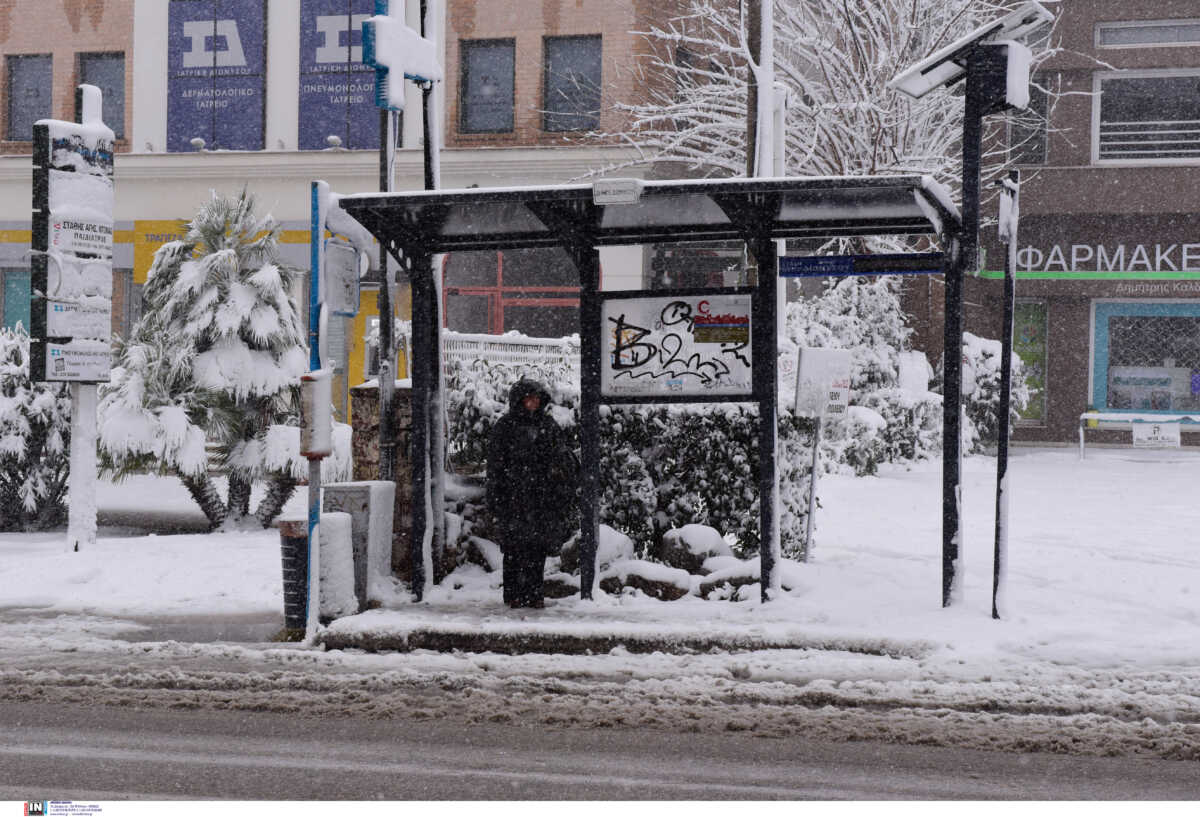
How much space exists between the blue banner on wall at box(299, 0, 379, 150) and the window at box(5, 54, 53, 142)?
5.72 meters

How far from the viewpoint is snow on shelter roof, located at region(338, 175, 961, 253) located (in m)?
8.05

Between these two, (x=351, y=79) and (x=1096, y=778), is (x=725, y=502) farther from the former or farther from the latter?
(x=351, y=79)

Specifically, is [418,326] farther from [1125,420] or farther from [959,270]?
[1125,420]

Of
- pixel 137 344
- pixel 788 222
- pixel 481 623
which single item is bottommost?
pixel 481 623

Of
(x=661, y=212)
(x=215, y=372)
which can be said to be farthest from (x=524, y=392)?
(x=215, y=372)

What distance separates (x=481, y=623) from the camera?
870 centimetres

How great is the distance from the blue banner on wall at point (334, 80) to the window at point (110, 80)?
4.05m

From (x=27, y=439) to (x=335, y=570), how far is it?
5.97 metres

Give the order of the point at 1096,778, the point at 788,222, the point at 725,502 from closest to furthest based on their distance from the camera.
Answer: the point at 1096,778 < the point at 788,222 < the point at 725,502

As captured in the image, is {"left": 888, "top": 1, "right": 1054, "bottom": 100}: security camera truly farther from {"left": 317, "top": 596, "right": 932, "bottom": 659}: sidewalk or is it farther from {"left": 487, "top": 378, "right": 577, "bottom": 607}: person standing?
{"left": 317, "top": 596, "right": 932, "bottom": 659}: sidewalk

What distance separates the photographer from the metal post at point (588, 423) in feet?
30.9

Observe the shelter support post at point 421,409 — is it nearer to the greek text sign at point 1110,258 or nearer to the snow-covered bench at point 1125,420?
the snow-covered bench at point 1125,420

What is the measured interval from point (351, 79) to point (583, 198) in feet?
60.6
